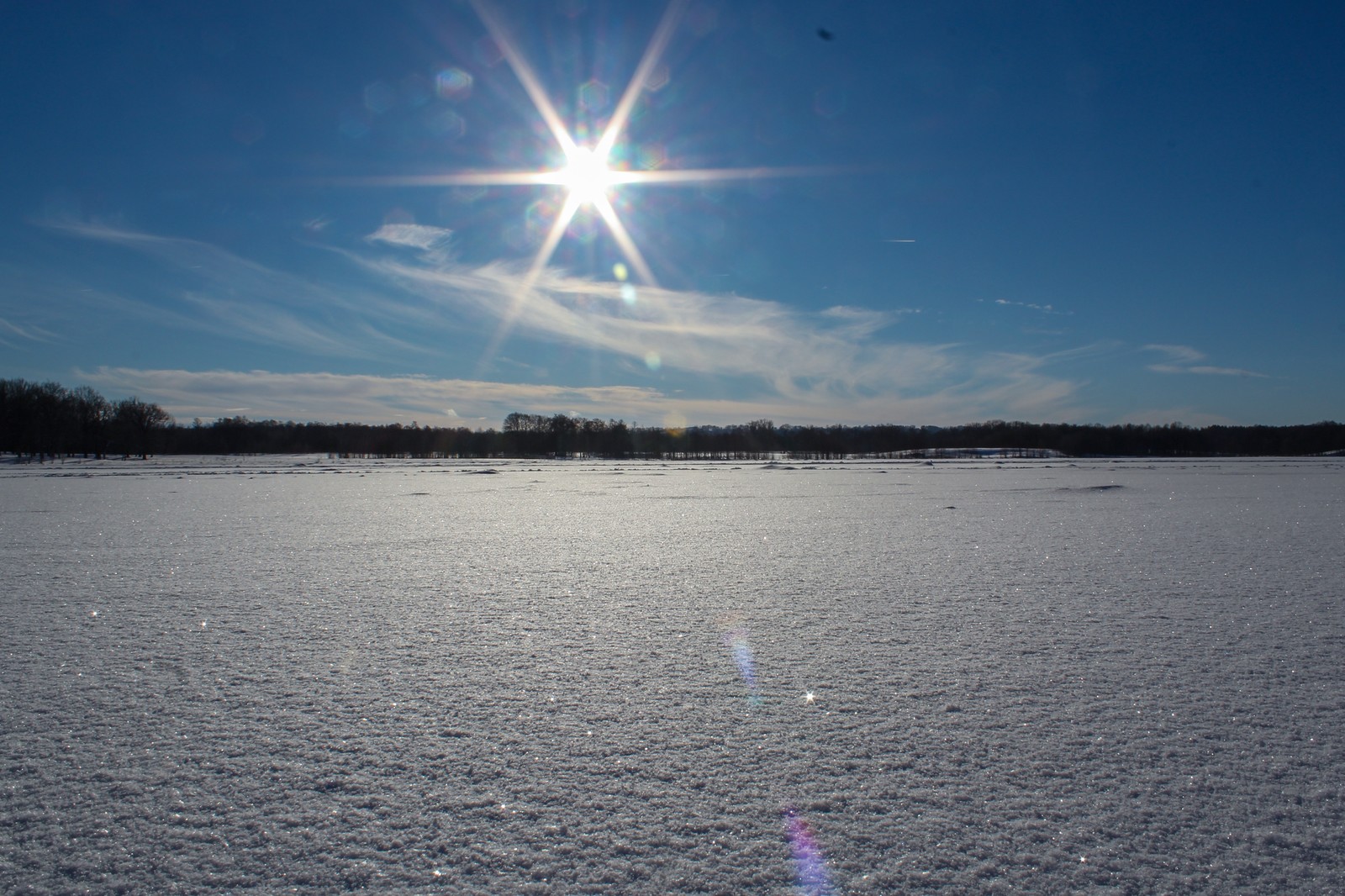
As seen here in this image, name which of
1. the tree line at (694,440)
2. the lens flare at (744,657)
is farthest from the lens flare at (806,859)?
the tree line at (694,440)

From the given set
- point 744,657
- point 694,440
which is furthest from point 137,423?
point 744,657

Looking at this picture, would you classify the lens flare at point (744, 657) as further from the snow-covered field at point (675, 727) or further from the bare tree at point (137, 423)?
the bare tree at point (137, 423)

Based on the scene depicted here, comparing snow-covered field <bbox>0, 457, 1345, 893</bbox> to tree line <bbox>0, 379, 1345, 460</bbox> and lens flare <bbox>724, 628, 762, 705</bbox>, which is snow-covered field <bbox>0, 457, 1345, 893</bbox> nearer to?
lens flare <bbox>724, 628, 762, 705</bbox>

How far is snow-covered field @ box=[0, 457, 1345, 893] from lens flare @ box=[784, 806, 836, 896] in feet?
0.05

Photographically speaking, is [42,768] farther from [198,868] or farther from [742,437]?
[742,437]

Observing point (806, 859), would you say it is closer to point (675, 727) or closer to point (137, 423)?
point (675, 727)

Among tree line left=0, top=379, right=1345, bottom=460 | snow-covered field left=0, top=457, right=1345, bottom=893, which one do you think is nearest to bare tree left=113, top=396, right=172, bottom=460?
tree line left=0, top=379, right=1345, bottom=460

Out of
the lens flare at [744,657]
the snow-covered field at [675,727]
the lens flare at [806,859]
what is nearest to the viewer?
the lens flare at [806,859]

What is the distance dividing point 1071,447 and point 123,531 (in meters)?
130

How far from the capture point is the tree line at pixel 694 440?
104188 millimetres

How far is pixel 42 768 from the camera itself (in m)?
3.33

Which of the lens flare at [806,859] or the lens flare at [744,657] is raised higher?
the lens flare at [744,657]

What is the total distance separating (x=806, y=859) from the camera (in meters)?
2.63

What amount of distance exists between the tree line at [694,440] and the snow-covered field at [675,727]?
92827 millimetres
